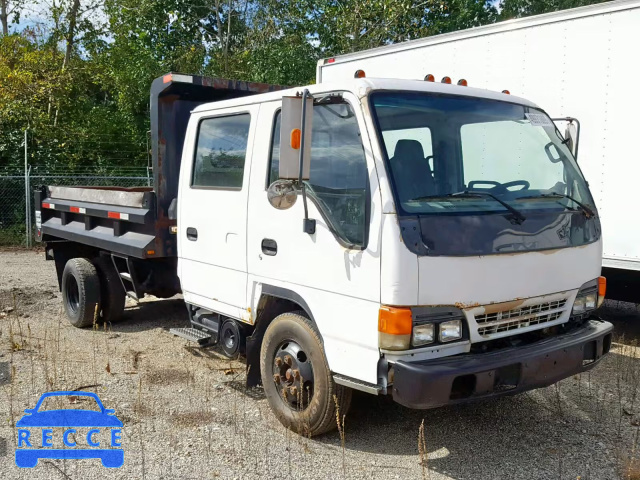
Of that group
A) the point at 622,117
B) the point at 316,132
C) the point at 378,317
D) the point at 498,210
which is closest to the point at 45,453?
the point at 378,317

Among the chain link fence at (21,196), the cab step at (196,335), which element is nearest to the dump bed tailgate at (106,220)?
the cab step at (196,335)

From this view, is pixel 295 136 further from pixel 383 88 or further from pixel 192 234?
pixel 192 234

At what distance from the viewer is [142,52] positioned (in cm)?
1848

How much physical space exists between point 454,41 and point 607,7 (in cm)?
178

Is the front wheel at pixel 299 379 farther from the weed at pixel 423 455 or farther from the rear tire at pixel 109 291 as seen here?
the rear tire at pixel 109 291

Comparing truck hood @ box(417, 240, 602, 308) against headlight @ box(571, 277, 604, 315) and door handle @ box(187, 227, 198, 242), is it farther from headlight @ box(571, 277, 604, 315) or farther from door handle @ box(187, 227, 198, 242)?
door handle @ box(187, 227, 198, 242)

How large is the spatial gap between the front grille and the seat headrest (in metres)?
1.01

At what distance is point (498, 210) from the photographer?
12.4 ft

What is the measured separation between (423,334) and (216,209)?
2.07 m

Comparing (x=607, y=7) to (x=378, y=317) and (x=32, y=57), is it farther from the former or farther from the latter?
(x=32, y=57)

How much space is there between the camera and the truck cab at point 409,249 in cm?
349

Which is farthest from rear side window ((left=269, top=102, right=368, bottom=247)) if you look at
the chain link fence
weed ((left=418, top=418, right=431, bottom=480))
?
the chain link fence

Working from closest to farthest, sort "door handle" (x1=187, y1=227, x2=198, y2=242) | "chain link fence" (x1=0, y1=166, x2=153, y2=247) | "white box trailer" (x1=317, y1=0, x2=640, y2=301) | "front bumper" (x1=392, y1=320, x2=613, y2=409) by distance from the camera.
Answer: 1. "front bumper" (x1=392, y1=320, x2=613, y2=409)
2. "door handle" (x1=187, y1=227, x2=198, y2=242)
3. "white box trailer" (x1=317, y1=0, x2=640, y2=301)
4. "chain link fence" (x1=0, y1=166, x2=153, y2=247)

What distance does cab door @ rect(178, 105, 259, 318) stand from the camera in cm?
463
